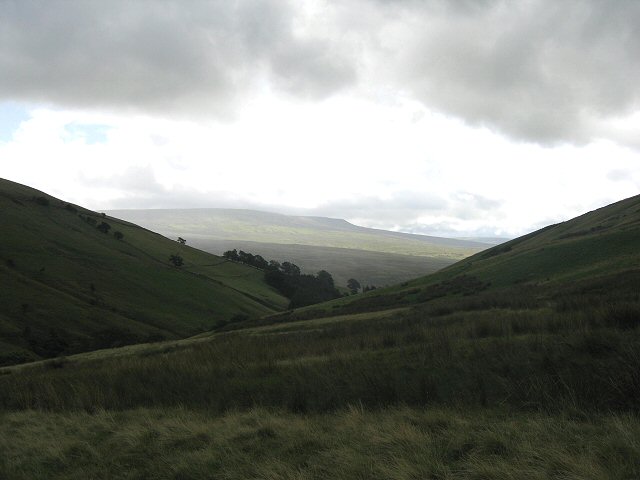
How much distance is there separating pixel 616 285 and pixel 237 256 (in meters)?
151

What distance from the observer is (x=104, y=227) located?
122 m

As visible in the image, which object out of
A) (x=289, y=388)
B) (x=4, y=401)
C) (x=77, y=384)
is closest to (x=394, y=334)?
(x=289, y=388)

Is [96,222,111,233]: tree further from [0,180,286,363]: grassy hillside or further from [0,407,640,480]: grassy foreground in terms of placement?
[0,407,640,480]: grassy foreground

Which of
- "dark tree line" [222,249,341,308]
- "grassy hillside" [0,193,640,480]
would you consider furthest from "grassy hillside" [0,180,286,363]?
"grassy hillside" [0,193,640,480]

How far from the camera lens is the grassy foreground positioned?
4.68 meters

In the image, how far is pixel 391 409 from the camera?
23.4ft

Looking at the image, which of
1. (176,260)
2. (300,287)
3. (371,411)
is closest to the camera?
(371,411)

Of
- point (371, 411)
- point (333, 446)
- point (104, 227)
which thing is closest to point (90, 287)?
point (104, 227)

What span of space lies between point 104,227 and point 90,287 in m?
45.4

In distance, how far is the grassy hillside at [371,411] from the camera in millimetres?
5113

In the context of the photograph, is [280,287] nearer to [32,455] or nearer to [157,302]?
[157,302]

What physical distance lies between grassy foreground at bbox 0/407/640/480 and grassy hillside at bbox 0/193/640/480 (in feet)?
0.07

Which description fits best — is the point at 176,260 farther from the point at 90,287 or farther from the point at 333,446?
the point at 333,446

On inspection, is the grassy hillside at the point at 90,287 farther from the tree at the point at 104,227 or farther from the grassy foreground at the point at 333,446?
the grassy foreground at the point at 333,446
